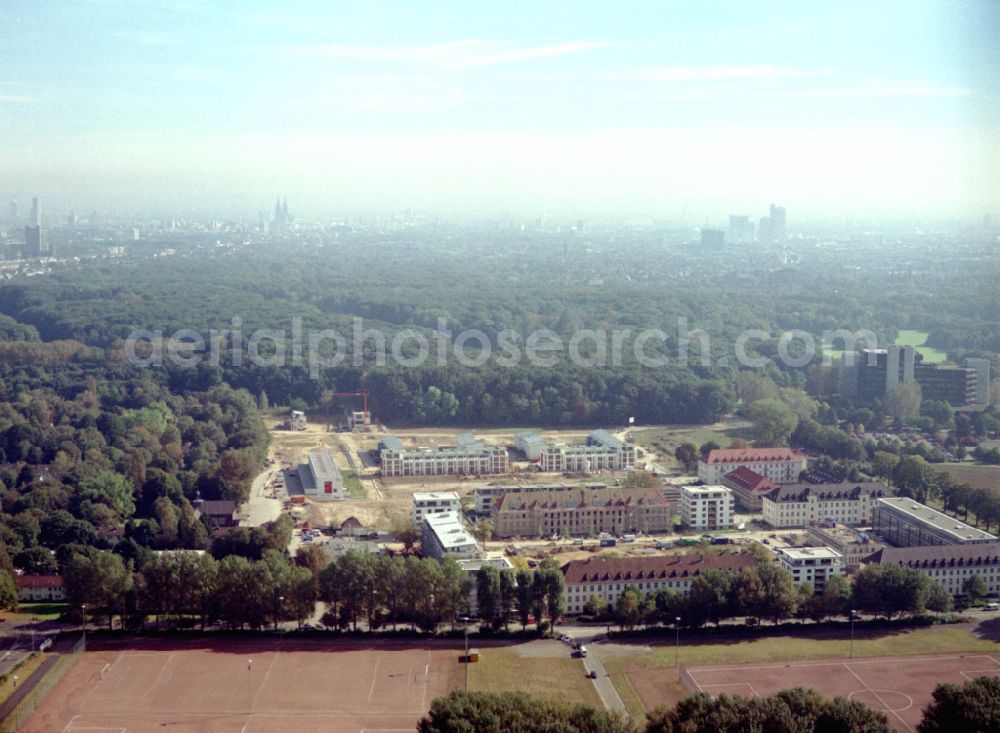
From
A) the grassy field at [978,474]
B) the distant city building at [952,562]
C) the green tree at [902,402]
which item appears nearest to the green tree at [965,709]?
the distant city building at [952,562]

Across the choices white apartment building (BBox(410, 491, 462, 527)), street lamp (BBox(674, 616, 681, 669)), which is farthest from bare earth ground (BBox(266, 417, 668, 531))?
street lamp (BBox(674, 616, 681, 669))

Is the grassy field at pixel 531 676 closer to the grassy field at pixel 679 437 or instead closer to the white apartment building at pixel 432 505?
the white apartment building at pixel 432 505

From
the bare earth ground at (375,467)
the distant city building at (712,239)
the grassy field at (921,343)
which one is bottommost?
the bare earth ground at (375,467)

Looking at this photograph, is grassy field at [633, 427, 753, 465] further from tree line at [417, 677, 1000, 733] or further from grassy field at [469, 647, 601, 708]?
tree line at [417, 677, 1000, 733]

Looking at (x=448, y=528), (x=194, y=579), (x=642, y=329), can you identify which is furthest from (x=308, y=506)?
(x=642, y=329)

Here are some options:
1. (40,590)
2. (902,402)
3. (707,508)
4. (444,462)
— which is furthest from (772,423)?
(40,590)
